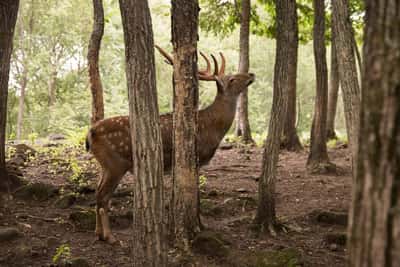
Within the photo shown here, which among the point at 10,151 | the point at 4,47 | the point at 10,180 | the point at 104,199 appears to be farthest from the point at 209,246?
the point at 10,151

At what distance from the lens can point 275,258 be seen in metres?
4.91

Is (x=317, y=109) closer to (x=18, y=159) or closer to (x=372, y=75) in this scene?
(x=18, y=159)

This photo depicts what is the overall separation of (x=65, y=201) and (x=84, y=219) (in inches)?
38.7

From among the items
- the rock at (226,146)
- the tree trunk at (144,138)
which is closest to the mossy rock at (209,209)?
the tree trunk at (144,138)

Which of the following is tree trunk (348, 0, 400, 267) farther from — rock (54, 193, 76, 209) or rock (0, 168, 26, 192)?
rock (0, 168, 26, 192)

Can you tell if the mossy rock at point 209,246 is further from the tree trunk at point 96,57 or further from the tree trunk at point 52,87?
the tree trunk at point 52,87

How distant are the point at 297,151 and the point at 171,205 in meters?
7.60

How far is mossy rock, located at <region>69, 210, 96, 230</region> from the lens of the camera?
620cm

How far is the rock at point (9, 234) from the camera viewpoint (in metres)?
5.32

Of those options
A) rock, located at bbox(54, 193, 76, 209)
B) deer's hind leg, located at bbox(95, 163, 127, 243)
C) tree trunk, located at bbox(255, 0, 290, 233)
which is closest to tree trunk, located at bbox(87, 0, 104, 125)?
rock, located at bbox(54, 193, 76, 209)

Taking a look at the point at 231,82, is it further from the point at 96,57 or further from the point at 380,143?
the point at 380,143

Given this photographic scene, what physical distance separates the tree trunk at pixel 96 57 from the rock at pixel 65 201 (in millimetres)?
2052

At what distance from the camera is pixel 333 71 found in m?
13.8

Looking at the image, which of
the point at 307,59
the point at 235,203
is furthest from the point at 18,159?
the point at 307,59
